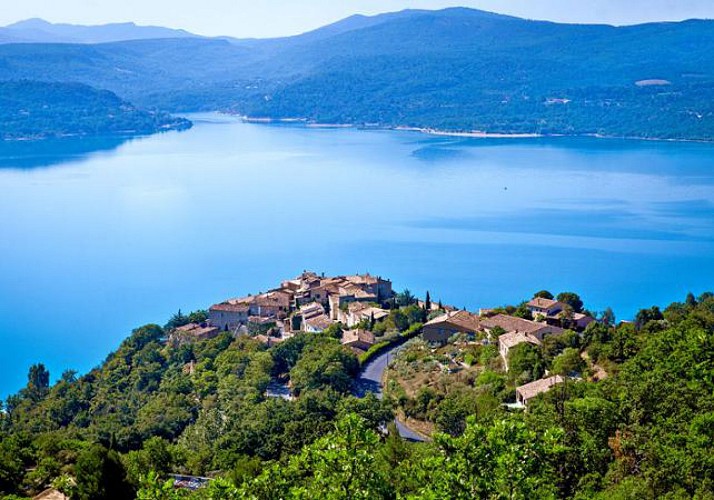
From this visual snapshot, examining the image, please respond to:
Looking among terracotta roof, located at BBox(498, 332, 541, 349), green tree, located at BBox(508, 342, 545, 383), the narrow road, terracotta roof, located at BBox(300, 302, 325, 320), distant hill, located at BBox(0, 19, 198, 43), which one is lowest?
terracotta roof, located at BBox(300, 302, 325, 320)

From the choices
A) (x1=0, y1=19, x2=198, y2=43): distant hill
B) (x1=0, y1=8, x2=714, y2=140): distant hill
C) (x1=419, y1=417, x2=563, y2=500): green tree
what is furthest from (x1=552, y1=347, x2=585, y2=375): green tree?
(x1=0, y1=19, x2=198, y2=43): distant hill

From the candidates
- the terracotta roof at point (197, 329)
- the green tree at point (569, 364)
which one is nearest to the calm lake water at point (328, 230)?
the terracotta roof at point (197, 329)

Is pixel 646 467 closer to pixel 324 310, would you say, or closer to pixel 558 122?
pixel 324 310

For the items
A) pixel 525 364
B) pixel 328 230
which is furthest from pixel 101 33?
pixel 525 364

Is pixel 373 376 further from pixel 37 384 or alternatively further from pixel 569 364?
pixel 37 384

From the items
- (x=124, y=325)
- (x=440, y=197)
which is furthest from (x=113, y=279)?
(x=440, y=197)

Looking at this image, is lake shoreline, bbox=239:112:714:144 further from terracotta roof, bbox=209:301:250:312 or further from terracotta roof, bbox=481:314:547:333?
terracotta roof, bbox=481:314:547:333

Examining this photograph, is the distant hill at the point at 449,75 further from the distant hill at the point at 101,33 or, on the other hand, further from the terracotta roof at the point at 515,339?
the distant hill at the point at 101,33

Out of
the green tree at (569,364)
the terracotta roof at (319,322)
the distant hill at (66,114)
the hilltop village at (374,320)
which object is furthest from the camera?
the distant hill at (66,114)
